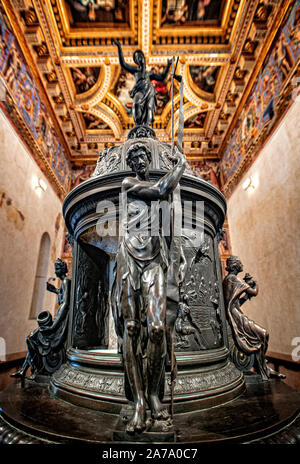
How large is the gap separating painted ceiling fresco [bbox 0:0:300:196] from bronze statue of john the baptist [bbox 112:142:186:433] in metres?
6.13

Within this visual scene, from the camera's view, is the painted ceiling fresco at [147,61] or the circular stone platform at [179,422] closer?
the circular stone platform at [179,422]

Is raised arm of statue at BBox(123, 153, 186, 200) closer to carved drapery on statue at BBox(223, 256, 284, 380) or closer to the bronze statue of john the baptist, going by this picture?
the bronze statue of john the baptist

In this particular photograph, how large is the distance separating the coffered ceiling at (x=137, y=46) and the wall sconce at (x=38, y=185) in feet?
10.2

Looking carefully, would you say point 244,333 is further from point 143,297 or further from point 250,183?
point 250,183

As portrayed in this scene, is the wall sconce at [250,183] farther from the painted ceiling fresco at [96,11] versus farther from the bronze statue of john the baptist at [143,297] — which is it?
the bronze statue of john the baptist at [143,297]

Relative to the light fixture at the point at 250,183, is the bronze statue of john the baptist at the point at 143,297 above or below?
below

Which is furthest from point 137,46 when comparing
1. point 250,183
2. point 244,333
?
point 244,333

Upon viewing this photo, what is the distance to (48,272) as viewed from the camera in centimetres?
812

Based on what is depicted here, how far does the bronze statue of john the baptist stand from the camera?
1578 millimetres

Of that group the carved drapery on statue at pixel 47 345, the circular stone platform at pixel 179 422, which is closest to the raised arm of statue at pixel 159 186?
the circular stone platform at pixel 179 422

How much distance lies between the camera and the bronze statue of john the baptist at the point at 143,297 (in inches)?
62.1

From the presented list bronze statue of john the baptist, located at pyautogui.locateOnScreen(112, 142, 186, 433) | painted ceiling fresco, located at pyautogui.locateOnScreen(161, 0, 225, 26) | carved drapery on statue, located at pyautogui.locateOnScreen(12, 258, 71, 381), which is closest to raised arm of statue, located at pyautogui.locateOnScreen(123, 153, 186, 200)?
bronze statue of john the baptist, located at pyautogui.locateOnScreen(112, 142, 186, 433)
